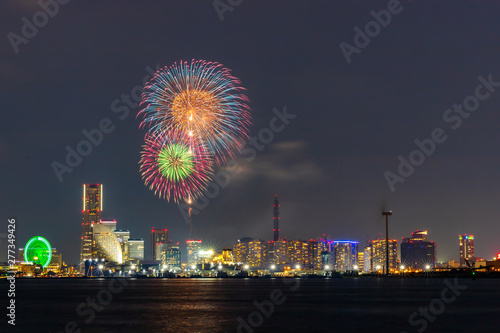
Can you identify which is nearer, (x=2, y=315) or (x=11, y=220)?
(x=2, y=315)

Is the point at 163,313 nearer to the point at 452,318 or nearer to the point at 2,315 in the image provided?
the point at 2,315

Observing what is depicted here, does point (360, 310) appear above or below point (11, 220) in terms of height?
below

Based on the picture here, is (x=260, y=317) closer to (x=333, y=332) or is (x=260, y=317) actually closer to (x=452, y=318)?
(x=333, y=332)

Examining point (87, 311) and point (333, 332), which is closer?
point (333, 332)

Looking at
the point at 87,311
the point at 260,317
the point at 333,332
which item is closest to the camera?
the point at 333,332

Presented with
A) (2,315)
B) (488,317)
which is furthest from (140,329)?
(488,317)

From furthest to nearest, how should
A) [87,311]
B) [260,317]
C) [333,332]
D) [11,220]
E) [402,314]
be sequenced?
[11,220]
[87,311]
[402,314]
[260,317]
[333,332]

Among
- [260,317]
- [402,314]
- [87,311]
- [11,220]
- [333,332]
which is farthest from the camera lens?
[11,220]

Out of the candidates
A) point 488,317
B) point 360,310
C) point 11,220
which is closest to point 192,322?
point 360,310

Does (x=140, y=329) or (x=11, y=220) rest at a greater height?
(x=11, y=220)
